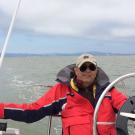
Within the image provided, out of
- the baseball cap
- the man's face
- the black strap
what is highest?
the baseball cap

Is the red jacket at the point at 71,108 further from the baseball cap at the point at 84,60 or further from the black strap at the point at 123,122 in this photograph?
Answer: the black strap at the point at 123,122

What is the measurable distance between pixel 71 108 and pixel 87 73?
11.6 inches

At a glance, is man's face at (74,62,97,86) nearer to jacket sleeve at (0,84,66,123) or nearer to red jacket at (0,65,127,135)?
red jacket at (0,65,127,135)

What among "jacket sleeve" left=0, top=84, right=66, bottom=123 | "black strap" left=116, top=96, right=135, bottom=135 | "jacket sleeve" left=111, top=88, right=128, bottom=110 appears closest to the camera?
"black strap" left=116, top=96, right=135, bottom=135

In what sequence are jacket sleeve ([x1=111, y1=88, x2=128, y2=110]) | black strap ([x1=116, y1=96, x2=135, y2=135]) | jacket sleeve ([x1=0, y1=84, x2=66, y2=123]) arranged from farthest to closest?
jacket sleeve ([x1=0, y1=84, x2=66, y2=123]) → jacket sleeve ([x1=111, y1=88, x2=128, y2=110]) → black strap ([x1=116, y1=96, x2=135, y2=135])

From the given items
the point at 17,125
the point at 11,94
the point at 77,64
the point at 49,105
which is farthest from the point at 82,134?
the point at 11,94

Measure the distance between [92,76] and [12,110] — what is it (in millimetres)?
653

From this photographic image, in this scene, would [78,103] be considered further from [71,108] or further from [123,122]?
[123,122]

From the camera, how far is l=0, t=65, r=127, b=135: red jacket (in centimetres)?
256

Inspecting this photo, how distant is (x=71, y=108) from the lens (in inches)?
105

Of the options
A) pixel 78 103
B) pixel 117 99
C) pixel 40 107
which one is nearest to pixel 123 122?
pixel 117 99

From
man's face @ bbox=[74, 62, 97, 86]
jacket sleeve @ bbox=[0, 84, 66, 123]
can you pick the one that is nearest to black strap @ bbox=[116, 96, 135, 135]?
man's face @ bbox=[74, 62, 97, 86]

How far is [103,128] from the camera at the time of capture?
2.46 metres

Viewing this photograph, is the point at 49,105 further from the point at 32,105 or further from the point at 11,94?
the point at 11,94
